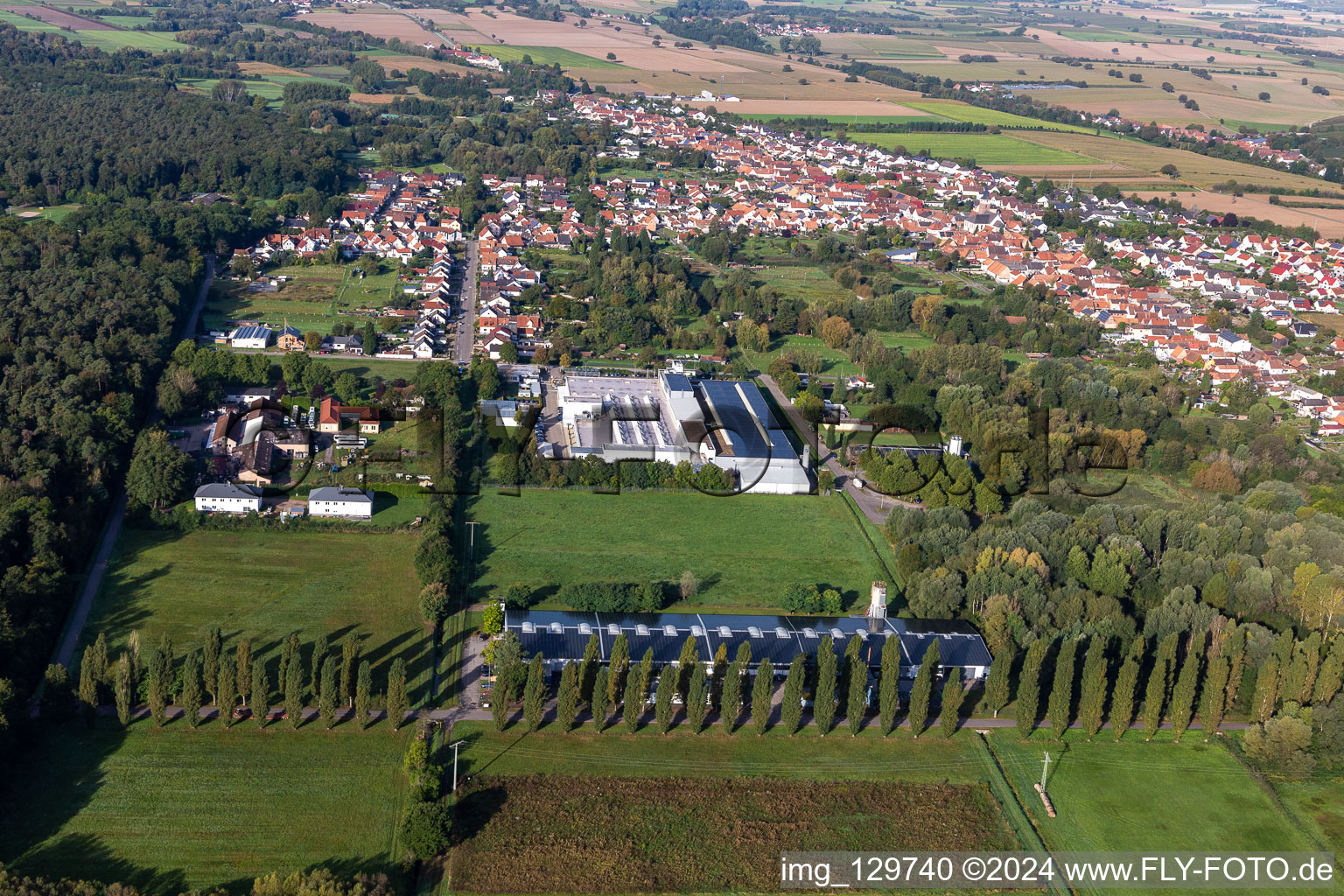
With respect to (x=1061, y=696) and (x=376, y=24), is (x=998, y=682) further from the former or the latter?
(x=376, y=24)

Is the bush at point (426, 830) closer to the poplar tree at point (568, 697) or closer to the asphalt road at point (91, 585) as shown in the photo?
the poplar tree at point (568, 697)

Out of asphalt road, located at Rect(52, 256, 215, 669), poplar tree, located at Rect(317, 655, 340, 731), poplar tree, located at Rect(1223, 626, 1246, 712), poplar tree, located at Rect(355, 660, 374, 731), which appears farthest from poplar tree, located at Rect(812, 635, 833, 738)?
asphalt road, located at Rect(52, 256, 215, 669)

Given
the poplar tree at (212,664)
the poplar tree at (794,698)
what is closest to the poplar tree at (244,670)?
the poplar tree at (212,664)

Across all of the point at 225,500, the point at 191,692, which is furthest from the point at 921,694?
the point at 225,500

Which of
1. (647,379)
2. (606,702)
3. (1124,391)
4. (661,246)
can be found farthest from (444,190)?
(606,702)

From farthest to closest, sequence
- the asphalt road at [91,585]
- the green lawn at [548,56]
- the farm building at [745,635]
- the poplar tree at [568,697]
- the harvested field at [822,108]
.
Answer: the green lawn at [548,56] < the harvested field at [822,108] < the farm building at [745,635] < the asphalt road at [91,585] < the poplar tree at [568,697]

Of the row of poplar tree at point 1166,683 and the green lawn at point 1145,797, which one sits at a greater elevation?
the row of poplar tree at point 1166,683
